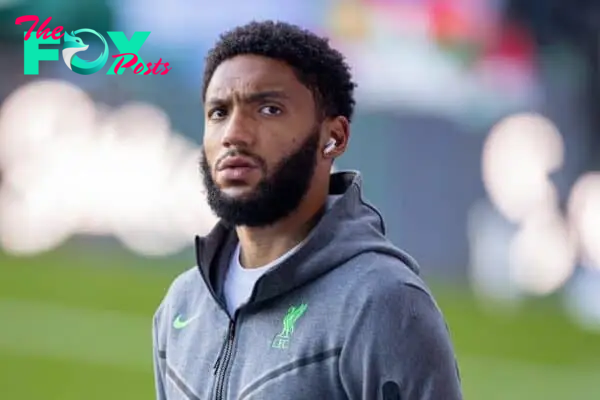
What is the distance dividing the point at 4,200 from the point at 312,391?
8468 mm

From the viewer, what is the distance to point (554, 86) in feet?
33.3

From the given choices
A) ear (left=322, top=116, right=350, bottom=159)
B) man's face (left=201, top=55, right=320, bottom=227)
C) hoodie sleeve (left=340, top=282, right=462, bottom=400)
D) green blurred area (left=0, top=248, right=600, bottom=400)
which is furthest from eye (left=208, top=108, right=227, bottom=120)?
green blurred area (left=0, top=248, right=600, bottom=400)

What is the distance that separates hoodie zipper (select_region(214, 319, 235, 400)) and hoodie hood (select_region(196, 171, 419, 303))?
66mm

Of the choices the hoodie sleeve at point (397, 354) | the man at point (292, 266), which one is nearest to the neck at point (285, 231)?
the man at point (292, 266)

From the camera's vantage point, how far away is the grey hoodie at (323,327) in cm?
170

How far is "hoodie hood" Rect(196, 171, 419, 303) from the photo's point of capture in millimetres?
1835

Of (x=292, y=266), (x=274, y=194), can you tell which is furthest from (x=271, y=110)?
(x=292, y=266)

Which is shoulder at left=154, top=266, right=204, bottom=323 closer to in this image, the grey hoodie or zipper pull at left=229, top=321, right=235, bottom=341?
the grey hoodie

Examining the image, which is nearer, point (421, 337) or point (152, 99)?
point (421, 337)

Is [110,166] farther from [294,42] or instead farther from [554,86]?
[294,42]

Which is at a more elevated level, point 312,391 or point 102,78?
Answer: point 102,78

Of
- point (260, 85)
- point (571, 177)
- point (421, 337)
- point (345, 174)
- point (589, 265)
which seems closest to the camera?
point (421, 337)

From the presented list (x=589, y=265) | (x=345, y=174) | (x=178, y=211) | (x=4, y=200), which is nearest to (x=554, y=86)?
(x=589, y=265)

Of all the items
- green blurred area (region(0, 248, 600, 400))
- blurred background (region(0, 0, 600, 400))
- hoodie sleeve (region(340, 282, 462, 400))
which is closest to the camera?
hoodie sleeve (region(340, 282, 462, 400))
